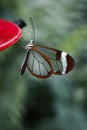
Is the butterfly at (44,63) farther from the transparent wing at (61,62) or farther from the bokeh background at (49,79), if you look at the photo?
the bokeh background at (49,79)

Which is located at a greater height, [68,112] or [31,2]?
[31,2]

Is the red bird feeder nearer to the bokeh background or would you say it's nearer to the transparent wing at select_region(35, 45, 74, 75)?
the transparent wing at select_region(35, 45, 74, 75)

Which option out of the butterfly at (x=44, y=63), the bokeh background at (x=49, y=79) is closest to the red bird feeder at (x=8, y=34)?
the butterfly at (x=44, y=63)

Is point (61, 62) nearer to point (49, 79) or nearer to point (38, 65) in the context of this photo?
point (38, 65)

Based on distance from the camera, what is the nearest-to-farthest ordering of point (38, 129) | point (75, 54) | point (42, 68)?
point (42, 68) → point (75, 54) → point (38, 129)

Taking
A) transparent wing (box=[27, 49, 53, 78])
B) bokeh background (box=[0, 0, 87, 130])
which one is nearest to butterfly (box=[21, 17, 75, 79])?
transparent wing (box=[27, 49, 53, 78])

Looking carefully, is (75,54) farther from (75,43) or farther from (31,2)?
(31,2)

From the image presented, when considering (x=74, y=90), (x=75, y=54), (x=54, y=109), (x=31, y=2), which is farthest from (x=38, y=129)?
(x=31, y=2)
